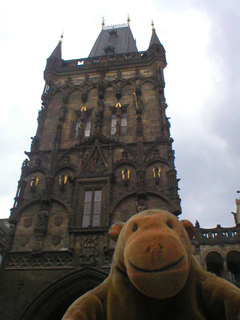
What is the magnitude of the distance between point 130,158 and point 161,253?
9800 mm

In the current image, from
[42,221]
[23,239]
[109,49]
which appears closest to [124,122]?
[42,221]

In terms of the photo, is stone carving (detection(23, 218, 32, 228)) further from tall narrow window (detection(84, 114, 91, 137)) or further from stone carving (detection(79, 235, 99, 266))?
tall narrow window (detection(84, 114, 91, 137))

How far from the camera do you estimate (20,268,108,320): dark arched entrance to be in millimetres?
9078

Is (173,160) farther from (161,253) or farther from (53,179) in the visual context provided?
(161,253)

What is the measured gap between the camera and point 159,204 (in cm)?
1067

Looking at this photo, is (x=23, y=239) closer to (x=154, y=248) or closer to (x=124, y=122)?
(x=124, y=122)

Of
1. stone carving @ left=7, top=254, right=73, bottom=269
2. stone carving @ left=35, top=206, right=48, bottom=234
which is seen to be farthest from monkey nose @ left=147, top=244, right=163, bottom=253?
stone carving @ left=35, top=206, right=48, bottom=234

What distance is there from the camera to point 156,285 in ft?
7.91

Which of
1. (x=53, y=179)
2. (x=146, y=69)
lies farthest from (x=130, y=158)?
(x=146, y=69)

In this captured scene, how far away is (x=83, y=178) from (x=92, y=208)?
1.42 meters

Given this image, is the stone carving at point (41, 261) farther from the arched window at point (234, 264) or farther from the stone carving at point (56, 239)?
the arched window at point (234, 264)

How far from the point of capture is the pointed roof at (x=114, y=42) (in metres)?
21.2

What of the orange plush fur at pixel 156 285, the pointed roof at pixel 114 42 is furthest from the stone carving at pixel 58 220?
the pointed roof at pixel 114 42

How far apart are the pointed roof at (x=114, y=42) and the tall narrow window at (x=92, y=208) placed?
13.3 m
